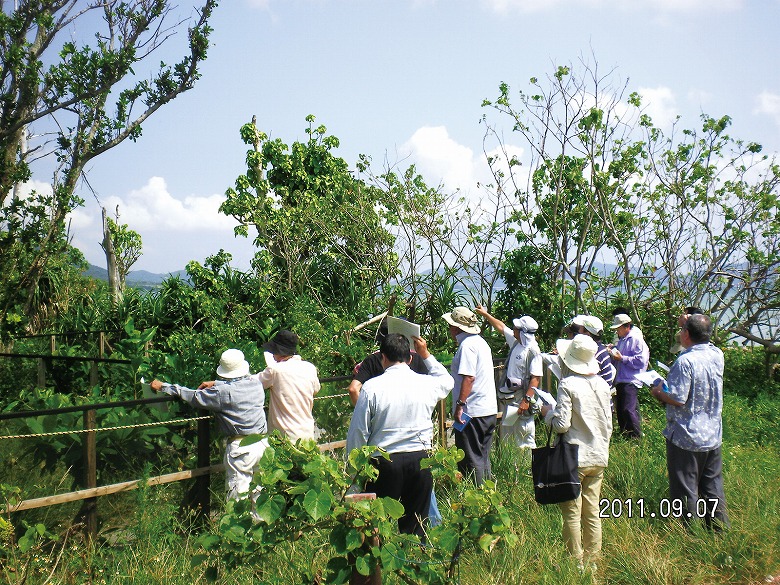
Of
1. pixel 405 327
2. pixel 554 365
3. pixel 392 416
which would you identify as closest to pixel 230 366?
pixel 405 327

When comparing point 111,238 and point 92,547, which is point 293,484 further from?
point 111,238

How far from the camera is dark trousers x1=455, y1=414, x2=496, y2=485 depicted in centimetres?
617

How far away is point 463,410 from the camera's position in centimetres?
620

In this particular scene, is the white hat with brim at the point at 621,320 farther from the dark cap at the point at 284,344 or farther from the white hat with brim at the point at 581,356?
the dark cap at the point at 284,344

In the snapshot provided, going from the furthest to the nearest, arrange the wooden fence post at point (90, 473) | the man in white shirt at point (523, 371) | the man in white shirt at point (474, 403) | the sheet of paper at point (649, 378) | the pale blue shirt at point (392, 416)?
1. the man in white shirt at point (523, 371)
2. the man in white shirt at point (474, 403)
3. the sheet of paper at point (649, 378)
4. the wooden fence post at point (90, 473)
5. the pale blue shirt at point (392, 416)

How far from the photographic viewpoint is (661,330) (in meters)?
11.2

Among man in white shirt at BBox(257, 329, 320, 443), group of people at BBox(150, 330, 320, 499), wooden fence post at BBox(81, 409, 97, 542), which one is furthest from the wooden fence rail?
man in white shirt at BBox(257, 329, 320, 443)

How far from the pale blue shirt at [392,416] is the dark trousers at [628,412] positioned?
4330 millimetres

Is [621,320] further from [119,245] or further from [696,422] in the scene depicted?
[119,245]

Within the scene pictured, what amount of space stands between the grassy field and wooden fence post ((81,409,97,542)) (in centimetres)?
8

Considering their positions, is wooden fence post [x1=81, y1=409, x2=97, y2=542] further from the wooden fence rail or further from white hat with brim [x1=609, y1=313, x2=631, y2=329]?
white hat with brim [x1=609, y1=313, x2=631, y2=329]

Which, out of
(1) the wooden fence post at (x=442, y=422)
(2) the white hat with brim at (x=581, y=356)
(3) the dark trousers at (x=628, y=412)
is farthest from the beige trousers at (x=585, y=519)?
(3) the dark trousers at (x=628, y=412)

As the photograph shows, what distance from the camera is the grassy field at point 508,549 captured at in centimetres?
428

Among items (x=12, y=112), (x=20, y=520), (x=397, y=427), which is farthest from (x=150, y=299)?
(x=397, y=427)
